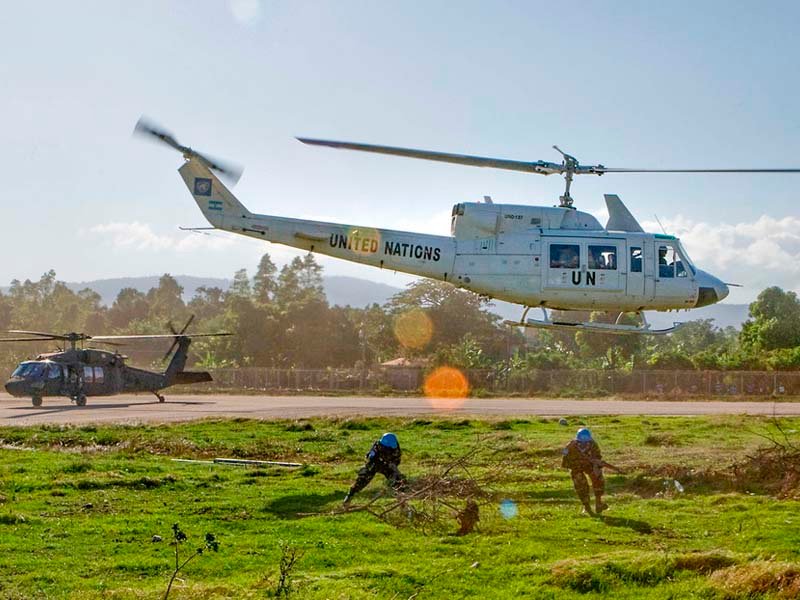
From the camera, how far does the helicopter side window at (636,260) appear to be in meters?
25.8

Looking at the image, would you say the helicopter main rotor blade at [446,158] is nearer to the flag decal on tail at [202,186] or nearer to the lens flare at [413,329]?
the flag decal on tail at [202,186]

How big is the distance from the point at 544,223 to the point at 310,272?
108542 mm

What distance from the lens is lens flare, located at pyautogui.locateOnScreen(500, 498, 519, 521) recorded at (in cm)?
1543

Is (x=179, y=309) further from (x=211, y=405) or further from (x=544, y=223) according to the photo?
(x=544, y=223)

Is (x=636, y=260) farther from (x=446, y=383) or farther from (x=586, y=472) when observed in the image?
(x=446, y=383)

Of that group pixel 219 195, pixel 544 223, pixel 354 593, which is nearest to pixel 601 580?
pixel 354 593

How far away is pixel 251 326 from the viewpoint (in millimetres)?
95188

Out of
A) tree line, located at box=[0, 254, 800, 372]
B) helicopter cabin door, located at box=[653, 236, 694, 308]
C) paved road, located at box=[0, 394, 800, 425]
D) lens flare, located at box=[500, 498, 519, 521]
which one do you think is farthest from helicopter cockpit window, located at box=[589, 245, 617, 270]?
tree line, located at box=[0, 254, 800, 372]

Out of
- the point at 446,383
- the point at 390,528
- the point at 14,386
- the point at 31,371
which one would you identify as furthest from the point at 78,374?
the point at 390,528

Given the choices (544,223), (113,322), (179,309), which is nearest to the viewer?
(544,223)

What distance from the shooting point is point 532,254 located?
25828mm

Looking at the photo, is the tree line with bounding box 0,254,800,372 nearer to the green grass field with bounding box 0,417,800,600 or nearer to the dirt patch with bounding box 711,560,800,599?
the green grass field with bounding box 0,417,800,600

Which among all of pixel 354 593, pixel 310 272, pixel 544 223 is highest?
pixel 310 272

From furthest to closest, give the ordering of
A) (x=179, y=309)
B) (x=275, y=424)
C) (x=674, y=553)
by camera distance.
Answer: (x=179, y=309), (x=275, y=424), (x=674, y=553)
